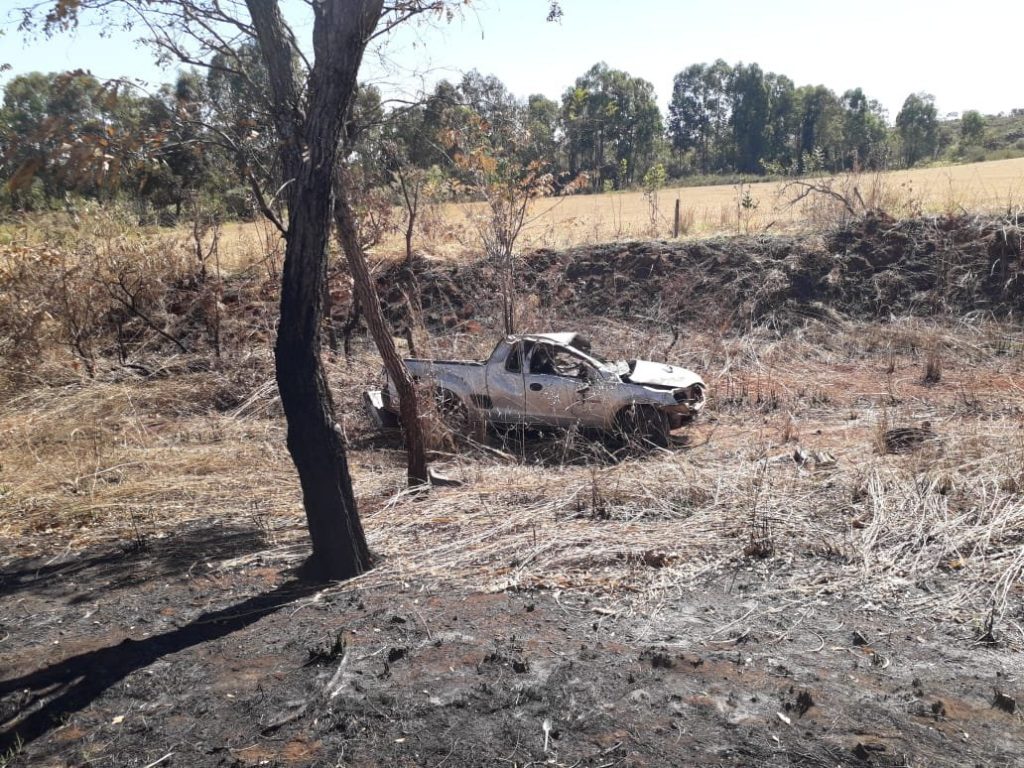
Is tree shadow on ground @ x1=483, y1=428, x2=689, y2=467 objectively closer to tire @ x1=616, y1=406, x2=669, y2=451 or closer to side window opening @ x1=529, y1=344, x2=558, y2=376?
tire @ x1=616, y1=406, x2=669, y2=451

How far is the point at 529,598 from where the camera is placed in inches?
211

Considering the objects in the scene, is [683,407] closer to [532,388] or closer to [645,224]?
[532,388]

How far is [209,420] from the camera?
12.0 metres

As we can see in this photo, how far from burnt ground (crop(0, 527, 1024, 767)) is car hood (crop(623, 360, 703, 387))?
4.90 m

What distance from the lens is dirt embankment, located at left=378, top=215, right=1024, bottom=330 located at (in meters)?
17.7

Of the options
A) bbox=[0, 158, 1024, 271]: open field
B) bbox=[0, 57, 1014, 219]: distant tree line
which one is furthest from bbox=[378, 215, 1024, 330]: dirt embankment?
bbox=[0, 57, 1014, 219]: distant tree line

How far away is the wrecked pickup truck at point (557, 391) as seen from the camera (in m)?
10.2

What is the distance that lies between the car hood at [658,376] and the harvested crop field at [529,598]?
786 millimetres

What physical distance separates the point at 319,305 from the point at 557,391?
549 cm

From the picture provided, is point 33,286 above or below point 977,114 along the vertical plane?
below

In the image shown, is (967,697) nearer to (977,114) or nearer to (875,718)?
(875,718)

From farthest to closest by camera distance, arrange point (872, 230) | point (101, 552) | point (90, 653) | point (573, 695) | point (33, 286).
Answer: point (872, 230), point (33, 286), point (101, 552), point (90, 653), point (573, 695)

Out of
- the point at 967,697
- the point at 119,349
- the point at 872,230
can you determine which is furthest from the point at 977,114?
the point at 967,697

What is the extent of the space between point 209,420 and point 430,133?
502cm
